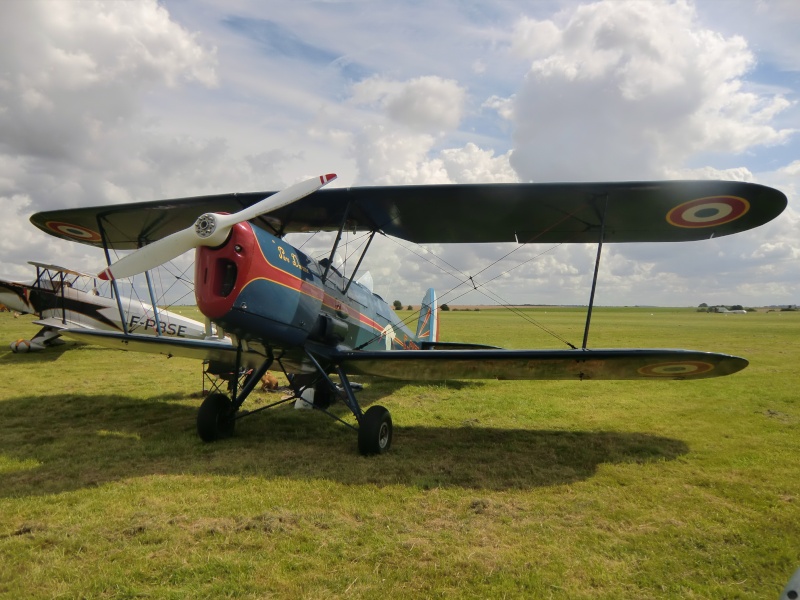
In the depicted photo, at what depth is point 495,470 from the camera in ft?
15.8

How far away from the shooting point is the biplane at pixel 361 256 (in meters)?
5.00

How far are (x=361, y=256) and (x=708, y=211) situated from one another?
14.4 feet

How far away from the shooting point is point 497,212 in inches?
268

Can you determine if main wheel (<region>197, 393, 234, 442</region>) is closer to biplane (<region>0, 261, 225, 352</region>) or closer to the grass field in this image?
the grass field

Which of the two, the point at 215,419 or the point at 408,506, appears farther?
the point at 215,419

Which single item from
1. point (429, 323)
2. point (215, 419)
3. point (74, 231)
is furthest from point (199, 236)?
point (429, 323)

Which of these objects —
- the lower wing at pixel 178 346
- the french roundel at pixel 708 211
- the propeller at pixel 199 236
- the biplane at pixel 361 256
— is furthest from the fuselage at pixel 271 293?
the french roundel at pixel 708 211

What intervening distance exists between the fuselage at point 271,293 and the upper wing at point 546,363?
620mm

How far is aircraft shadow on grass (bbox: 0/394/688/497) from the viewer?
457 cm

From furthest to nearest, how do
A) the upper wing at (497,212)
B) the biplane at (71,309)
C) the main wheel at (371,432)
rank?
the biplane at (71,309) → the upper wing at (497,212) → the main wheel at (371,432)

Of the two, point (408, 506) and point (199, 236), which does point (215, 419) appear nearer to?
point (199, 236)

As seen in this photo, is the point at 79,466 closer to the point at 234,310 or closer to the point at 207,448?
the point at 207,448

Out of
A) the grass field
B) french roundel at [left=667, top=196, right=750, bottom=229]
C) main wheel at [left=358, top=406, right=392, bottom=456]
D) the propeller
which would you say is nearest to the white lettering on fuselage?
the grass field

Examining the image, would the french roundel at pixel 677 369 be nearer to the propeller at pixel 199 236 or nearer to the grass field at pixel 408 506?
the grass field at pixel 408 506
